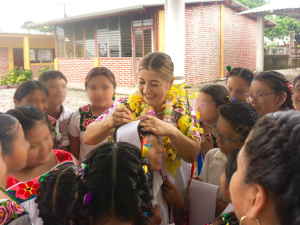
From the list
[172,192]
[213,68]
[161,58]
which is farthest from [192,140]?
[213,68]

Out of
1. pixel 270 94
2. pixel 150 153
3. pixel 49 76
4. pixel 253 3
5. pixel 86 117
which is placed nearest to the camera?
pixel 150 153

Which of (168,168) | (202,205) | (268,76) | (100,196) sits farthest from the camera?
(268,76)

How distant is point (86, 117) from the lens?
8.75 feet

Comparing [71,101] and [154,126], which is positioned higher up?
[154,126]

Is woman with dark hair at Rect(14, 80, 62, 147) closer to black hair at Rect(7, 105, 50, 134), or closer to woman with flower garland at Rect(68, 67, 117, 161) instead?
woman with flower garland at Rect(68, 67, 117, 161)

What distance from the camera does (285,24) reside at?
22.8m

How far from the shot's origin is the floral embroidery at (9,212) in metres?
1.09

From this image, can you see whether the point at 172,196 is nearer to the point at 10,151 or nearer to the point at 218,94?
the point at 10,151

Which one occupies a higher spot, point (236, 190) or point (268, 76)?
point (268, 76)

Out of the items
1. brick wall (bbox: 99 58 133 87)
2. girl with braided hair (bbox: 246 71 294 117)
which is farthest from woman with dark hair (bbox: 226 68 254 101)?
brick wall (bbox: 99 58 133 87)

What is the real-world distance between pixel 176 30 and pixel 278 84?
284cm

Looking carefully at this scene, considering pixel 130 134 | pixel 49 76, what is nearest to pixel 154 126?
pixel 130 134

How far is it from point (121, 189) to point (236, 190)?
446mm

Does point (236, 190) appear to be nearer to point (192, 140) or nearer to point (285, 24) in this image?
point (192, 140)
